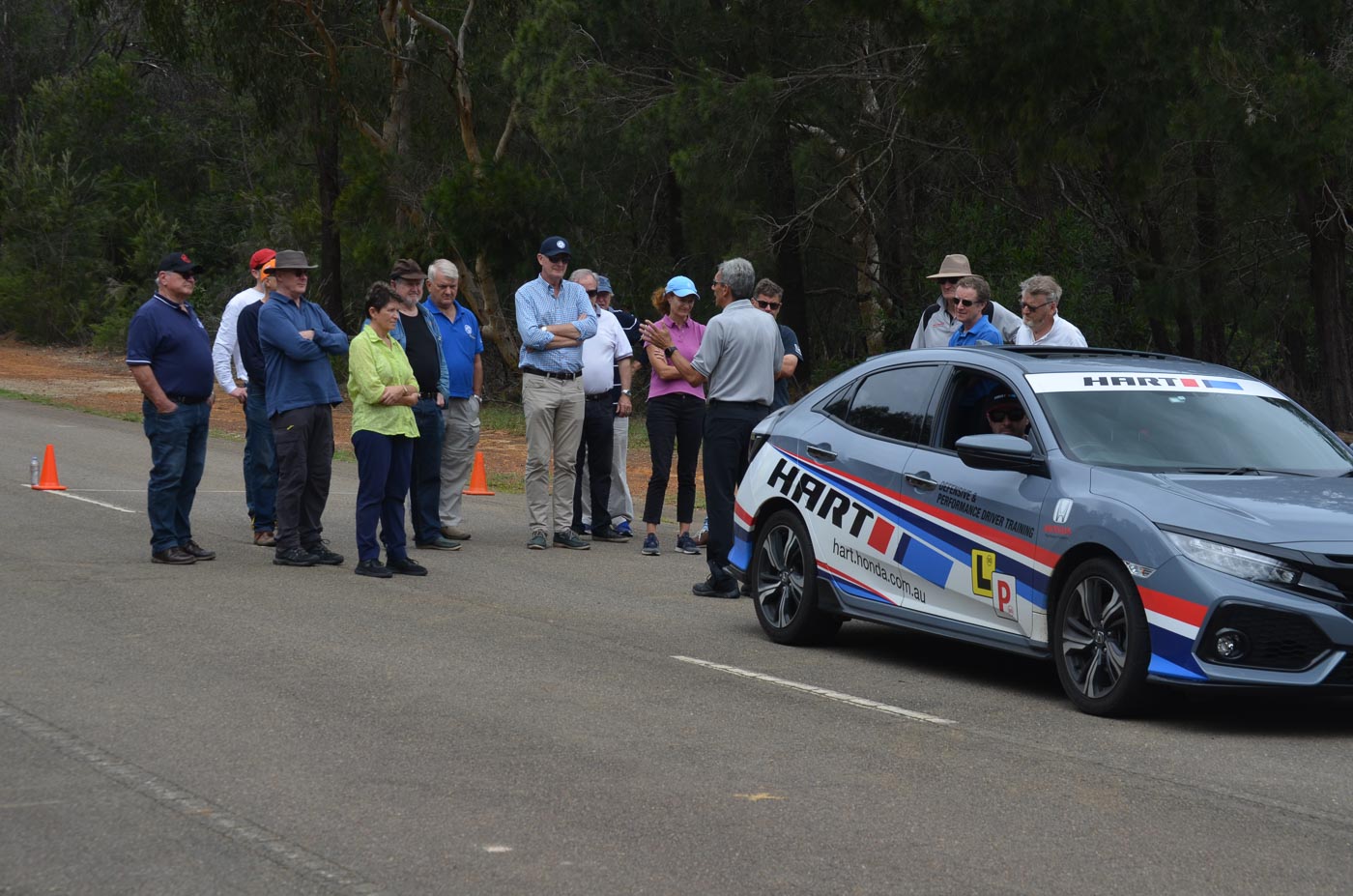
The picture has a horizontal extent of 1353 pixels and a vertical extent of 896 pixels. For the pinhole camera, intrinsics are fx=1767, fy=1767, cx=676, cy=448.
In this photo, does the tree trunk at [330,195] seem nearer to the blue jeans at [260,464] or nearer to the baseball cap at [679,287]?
the blue jeans at [260,464]

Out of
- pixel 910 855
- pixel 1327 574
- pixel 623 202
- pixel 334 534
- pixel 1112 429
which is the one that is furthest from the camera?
pixel 623 202

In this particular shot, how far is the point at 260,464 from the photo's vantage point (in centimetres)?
1302

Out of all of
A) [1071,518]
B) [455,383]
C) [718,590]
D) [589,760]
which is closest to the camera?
[589,760]

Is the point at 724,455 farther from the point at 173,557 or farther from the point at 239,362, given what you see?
the point at 239,362

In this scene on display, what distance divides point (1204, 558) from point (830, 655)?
106 inches

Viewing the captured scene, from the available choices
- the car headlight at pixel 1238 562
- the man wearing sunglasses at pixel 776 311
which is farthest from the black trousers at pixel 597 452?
the car headlight at pixel 1238 562

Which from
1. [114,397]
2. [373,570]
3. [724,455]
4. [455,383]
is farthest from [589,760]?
[114,397]

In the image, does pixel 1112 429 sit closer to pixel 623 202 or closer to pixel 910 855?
pixel 910 855

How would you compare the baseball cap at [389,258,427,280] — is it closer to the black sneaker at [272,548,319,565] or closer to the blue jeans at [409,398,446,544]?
the blue jeans at [409,398,446,544]

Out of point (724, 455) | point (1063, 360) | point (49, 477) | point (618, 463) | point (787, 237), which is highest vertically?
point (787, 237)

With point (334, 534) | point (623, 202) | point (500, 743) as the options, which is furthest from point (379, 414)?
point (623, 202)

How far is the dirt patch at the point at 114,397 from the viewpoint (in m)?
20.9

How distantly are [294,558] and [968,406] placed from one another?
5321 mm

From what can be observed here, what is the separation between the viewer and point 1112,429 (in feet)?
26.9
